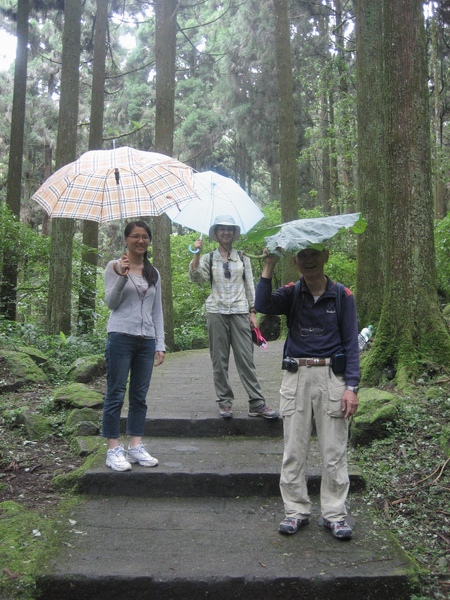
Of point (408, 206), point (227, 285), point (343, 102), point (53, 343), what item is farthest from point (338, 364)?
point (343, 102)

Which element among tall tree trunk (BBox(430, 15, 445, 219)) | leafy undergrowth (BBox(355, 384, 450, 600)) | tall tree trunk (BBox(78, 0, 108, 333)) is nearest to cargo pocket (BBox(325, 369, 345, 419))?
leafy undergrowth (BBox(355, 384, 450, 600))

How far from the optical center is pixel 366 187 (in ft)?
29.5

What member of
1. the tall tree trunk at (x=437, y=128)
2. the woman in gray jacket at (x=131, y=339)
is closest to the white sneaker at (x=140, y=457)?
the woman in gray jacket at (x=131, y=339)

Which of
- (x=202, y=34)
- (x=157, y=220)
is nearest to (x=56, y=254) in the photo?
(x=157, y=220)

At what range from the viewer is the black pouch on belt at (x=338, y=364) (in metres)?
3.57

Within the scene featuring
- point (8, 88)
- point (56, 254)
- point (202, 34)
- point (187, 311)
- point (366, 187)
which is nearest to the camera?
point (366, 187)

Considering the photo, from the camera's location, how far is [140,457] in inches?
178

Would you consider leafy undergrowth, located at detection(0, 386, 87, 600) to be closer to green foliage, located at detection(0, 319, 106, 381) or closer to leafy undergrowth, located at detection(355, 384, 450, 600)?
Result: leafy undergrowth, located at detection(355, 384, 450, 600)

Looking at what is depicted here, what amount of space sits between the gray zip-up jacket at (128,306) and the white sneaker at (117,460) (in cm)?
90

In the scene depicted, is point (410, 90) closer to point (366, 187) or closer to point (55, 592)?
point (366, 187)

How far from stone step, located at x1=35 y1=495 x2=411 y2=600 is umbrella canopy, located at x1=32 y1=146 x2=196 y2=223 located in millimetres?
2211

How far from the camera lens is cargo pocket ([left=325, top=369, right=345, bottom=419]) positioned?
354cm

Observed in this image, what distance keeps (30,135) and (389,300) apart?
20.0 meters

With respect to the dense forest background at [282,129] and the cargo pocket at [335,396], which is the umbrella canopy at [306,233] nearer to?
the cargo pocket at [335,396]
